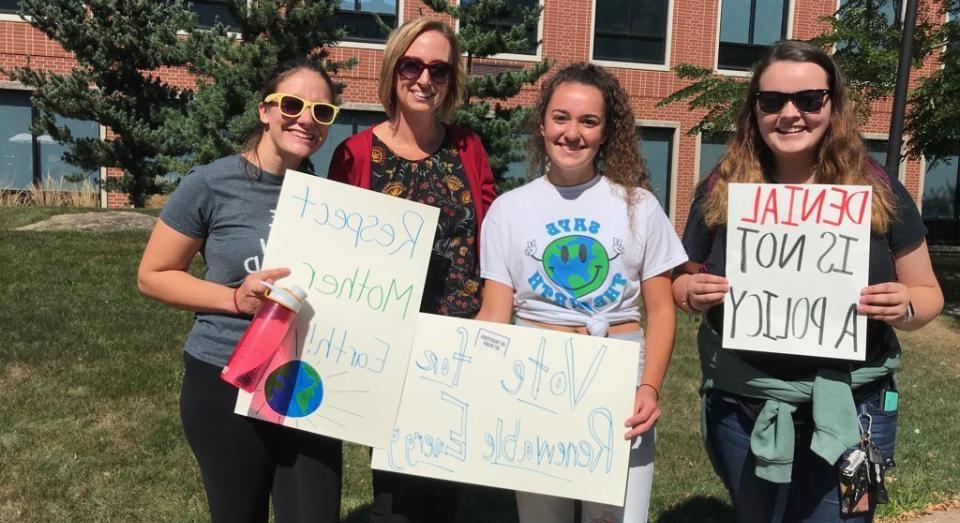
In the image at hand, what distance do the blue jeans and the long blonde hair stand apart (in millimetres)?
1297

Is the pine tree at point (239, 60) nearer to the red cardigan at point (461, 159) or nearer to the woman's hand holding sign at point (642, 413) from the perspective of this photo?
the red cardigan at point (461, 159)

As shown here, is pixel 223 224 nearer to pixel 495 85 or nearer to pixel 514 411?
pixel 514 411

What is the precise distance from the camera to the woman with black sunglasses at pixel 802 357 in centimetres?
208

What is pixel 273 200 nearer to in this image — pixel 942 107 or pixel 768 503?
pixel 768 503

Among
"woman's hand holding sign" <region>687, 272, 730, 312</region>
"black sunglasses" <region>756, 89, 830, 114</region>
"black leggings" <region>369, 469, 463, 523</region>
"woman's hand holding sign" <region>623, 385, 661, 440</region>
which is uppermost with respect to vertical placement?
"black sunglasses" <region>756, 89, 830, 114</region>

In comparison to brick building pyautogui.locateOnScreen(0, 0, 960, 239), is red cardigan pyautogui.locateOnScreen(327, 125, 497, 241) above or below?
below

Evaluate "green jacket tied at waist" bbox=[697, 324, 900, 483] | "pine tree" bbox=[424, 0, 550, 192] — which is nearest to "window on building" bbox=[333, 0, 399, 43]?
"pine tree" bbox=[424, 0, 550, 192]

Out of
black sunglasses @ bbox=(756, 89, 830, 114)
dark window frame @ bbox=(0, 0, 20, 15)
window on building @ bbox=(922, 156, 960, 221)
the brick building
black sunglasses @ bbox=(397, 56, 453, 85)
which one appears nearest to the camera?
black sunglasses @ bbox=(756, 89, 830, 114)

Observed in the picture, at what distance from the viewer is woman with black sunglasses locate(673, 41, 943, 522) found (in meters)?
2.08

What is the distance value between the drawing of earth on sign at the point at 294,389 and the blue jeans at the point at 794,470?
1225mm

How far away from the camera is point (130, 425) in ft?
15.5

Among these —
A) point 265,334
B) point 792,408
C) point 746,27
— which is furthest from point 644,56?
point 265,334

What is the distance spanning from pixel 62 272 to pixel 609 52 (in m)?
14.5

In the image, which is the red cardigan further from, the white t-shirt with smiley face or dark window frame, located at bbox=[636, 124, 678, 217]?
dark window frame, located at bbox=[636, 124, 678, 217]
